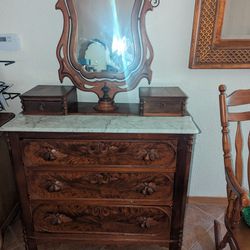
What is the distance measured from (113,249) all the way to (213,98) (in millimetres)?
1196

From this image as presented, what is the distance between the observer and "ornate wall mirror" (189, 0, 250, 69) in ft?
4.65

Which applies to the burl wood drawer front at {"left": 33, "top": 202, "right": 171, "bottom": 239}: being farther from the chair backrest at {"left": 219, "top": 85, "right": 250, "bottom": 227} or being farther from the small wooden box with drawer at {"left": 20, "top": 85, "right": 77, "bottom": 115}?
the small wooden box with drawer at {"left": 20, "top": 85, "right": 77, "bottom": 115}

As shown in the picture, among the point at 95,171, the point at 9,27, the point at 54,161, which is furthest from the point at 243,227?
the point at 9,27

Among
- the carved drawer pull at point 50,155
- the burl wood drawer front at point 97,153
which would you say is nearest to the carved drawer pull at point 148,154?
the burl wood drawer front at point 97,153

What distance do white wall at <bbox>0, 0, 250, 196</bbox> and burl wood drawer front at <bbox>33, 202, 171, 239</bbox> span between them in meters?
0.66

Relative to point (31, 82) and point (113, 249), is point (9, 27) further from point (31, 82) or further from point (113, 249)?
point (113, 249)

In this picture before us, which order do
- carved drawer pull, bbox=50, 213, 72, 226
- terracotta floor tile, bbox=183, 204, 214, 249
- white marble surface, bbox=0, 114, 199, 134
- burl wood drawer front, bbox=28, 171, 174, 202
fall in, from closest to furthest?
white marble surface, bbox=0, 114, 199, 134 → burl wood drawer front, bbox=28, 171, 174, 202 → carved drawer pull, bbox=50, 213, 72, 226 → terracotta floor tile, bbox=183, 204, 214, 249

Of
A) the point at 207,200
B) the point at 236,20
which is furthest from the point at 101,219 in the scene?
the point at 236,20

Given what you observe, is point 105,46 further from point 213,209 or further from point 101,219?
point 213,209

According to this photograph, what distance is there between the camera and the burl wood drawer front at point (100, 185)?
1291 millimetres

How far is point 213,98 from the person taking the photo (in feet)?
5.46

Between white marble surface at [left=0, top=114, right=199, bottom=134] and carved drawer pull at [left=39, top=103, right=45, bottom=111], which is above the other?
carved drawer pull at [left=39, top=103, right=45, bottom=111]

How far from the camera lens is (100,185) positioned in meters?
1.31

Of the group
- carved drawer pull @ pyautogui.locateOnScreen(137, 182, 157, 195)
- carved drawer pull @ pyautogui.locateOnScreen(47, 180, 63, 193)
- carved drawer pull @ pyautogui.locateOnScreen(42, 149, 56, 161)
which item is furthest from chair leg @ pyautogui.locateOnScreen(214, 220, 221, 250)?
carved drawer pull @ pyautogui.locateOnScreen(42, 149, 56, 161)
